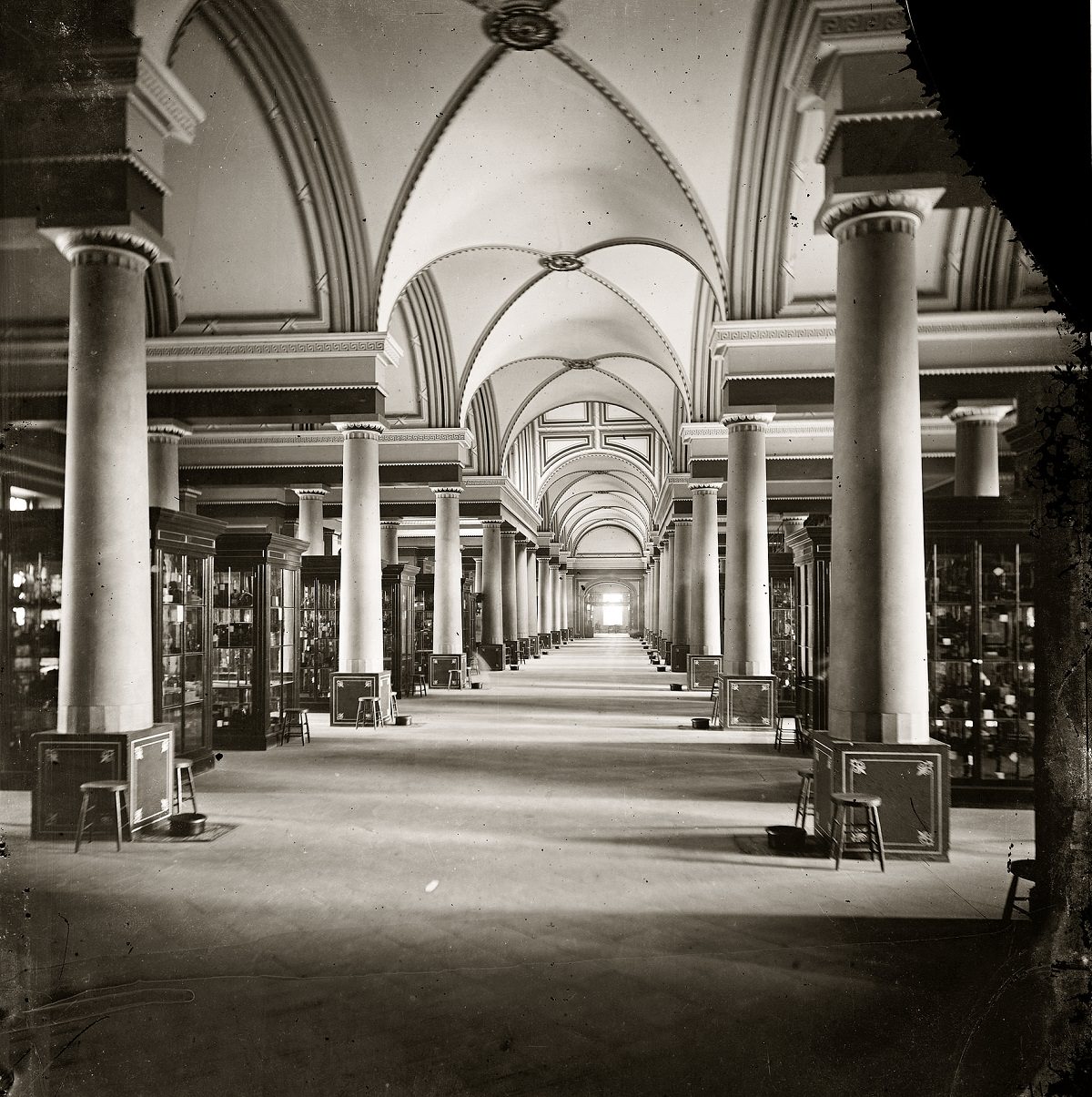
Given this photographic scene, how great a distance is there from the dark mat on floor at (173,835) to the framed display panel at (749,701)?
25.9 feet

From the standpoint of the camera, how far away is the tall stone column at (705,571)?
1766 cm

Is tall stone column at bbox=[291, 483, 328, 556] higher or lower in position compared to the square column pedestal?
higher

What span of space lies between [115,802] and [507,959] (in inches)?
136

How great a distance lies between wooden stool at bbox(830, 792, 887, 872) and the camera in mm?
5625

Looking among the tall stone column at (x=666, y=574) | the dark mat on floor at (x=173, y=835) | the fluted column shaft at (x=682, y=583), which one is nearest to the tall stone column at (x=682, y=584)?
the fluted column shaft at (x=682, y=583)

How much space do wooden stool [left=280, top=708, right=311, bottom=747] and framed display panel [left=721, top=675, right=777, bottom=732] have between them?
5997 mm

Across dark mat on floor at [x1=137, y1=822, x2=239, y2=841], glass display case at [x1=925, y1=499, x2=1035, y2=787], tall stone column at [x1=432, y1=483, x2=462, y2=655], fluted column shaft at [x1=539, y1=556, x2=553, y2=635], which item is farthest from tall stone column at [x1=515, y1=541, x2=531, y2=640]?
dark mat on floor at [x1=137, y1=822, x2=239, y2=841]

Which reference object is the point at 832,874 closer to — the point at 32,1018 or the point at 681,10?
the point at 32,1018

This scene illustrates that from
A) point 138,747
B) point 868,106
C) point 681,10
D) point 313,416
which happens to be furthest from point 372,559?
point 868,106

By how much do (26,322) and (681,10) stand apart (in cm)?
729

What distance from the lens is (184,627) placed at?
912 cm

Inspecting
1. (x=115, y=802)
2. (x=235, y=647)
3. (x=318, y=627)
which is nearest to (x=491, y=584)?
(x=318, y=627)

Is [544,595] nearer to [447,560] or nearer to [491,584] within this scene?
[491,584]

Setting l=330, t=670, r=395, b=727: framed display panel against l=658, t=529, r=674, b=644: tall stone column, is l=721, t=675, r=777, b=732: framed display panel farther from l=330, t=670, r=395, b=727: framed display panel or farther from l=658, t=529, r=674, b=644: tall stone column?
l=658, t=529, r=674, b=644: tall stone column
